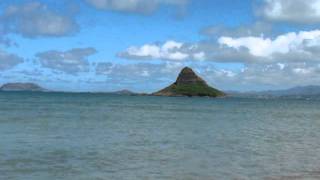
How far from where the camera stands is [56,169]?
32.6 meters

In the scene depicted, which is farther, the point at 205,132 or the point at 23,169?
the point at 205,132

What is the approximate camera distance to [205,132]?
217 ft

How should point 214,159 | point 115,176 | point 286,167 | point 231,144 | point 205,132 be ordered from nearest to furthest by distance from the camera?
point 115,176
point 286,167
point 214,159
point 231,144
point 205,132

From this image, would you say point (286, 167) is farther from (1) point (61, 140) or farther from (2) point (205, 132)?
(2) point (205, 132)

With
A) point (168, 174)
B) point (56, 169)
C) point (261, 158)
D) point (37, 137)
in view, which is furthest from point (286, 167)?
point (37, 137)

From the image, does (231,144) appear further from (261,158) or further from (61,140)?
(61,140)

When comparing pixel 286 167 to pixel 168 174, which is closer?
pixel 168 174

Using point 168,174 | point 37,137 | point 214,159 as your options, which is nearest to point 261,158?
point 214,159

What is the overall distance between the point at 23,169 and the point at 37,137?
1849 cm

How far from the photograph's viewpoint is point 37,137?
50438 millimetres

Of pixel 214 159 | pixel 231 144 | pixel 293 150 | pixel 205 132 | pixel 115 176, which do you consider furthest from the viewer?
pixel 205 132

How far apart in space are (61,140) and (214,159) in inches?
626

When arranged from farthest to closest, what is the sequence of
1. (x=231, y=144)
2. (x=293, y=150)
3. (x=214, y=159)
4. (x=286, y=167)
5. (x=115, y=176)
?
1. (x=231, y=144)
2. (x=293, y=150)
3. (x=214, y=159)
4. (x=286, y=167)
5. (x=115, y=176)

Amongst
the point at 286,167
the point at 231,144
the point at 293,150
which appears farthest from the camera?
the point at 231,144
